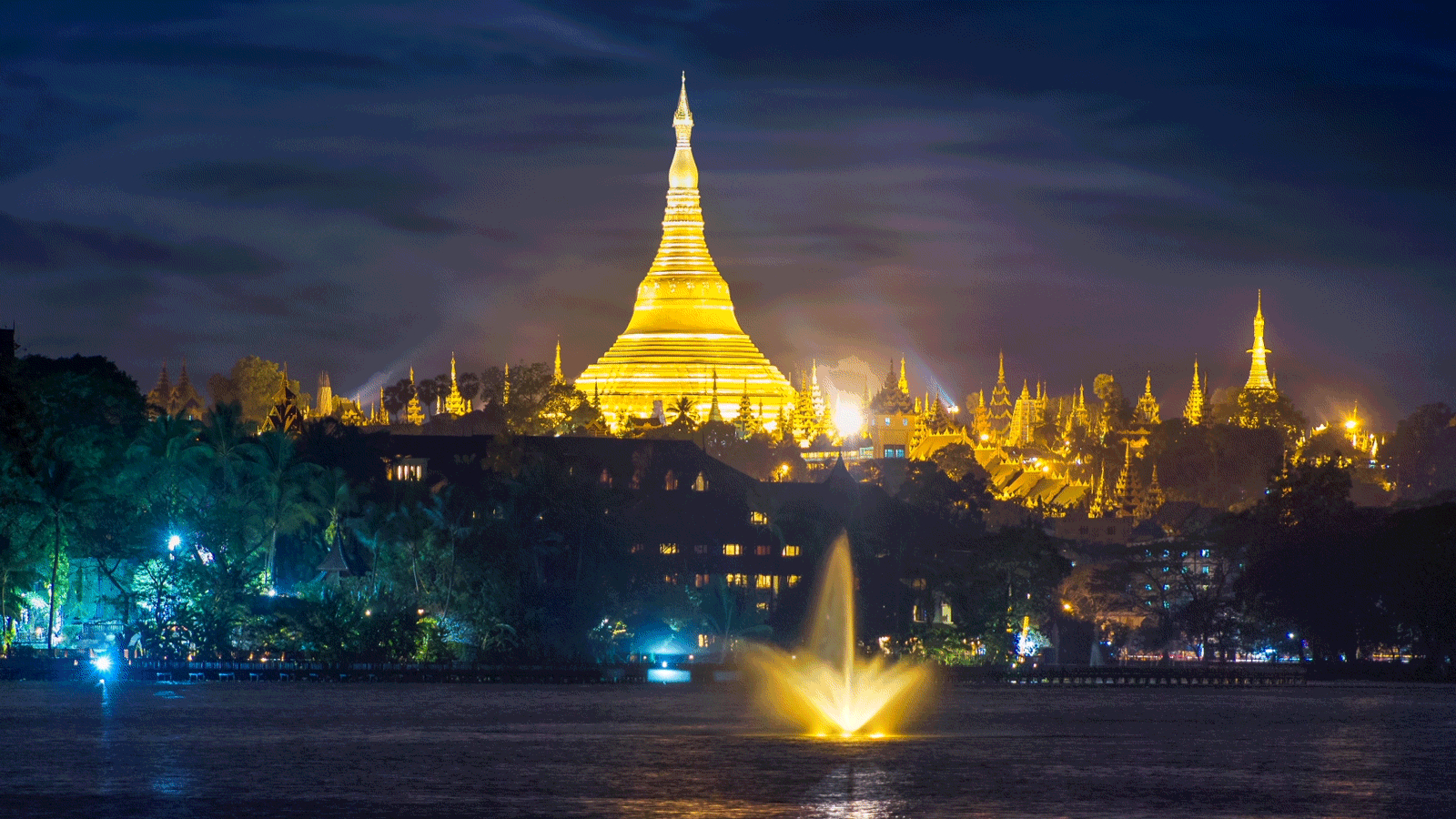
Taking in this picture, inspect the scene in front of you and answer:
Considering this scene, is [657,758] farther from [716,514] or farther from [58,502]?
[716,514]

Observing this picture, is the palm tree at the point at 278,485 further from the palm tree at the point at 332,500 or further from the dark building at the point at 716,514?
the dark building at the point at 716,514

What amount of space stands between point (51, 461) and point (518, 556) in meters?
17.7

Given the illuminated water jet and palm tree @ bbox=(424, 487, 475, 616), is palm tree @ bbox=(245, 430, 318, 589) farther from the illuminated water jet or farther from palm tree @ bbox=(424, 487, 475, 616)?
the illuminated water jet

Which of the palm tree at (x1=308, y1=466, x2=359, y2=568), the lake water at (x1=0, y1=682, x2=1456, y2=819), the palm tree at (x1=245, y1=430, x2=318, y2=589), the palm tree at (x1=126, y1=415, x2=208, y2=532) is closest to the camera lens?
the lake water at (x1=0, y1=682, x2=1456, y2=819)

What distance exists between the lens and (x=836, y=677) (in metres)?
101

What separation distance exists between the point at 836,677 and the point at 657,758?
37564 mm

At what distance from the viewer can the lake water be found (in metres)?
53.5

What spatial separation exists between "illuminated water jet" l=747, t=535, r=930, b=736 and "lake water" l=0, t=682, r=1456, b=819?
2138 millimetres

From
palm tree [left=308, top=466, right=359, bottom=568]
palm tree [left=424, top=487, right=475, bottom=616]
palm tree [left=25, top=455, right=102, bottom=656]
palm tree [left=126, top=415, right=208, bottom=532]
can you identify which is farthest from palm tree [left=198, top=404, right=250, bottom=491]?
palm tree [left=424, top=487, right=475, bottom=616]

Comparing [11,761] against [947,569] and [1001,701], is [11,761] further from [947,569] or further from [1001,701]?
[947,569]

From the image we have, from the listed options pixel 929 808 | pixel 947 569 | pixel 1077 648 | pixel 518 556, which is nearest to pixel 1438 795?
pixel 929 808

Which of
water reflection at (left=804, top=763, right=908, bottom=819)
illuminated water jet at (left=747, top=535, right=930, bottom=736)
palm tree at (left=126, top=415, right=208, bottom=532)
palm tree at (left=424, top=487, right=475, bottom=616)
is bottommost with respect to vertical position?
water reflection at (left=804, top=763, right=908, bottom=819)

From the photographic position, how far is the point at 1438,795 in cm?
5797

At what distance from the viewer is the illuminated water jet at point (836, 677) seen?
82.2 meters
